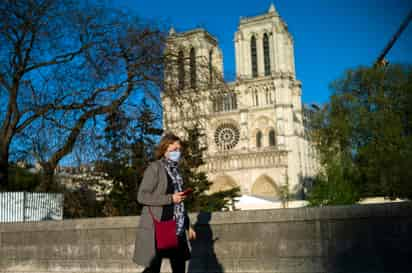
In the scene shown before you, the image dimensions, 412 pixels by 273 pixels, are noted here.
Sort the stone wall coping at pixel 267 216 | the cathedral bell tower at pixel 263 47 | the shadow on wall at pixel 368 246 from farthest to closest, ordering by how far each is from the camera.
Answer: the cathedral bell tower at pixel 263 47 → the stone wall coping at pixel 267 216 → the shadow on wall at pixel 368 246

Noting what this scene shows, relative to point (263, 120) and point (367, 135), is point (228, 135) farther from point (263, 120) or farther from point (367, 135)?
point (367, 135)

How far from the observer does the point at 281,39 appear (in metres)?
57.7

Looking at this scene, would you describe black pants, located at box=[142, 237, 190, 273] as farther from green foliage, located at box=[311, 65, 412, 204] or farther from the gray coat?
green foliage, located at box=[311, 65, 412, 204]

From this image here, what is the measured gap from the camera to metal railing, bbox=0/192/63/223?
9.16m

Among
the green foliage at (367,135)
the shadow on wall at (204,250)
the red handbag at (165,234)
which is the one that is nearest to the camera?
the red handbag at (165,234)

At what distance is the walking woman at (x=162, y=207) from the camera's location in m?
3.88

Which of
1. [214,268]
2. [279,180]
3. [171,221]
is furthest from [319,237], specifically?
[279,180]

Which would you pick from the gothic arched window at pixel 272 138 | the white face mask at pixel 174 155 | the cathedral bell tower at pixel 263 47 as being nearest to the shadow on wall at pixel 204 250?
the white face mask at pixel 174 155

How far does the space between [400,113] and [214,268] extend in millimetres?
28894

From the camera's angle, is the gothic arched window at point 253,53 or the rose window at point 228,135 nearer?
the gothic arched window at point 253,53

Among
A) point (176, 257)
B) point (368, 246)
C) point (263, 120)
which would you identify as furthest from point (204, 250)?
point (263, 120)

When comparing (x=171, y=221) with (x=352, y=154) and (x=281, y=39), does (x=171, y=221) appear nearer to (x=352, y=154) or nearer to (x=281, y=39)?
(x=352, y=154)

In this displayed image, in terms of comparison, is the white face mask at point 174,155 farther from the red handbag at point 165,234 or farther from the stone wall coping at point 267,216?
the stone wall coping at point 267,216

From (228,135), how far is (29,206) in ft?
168
